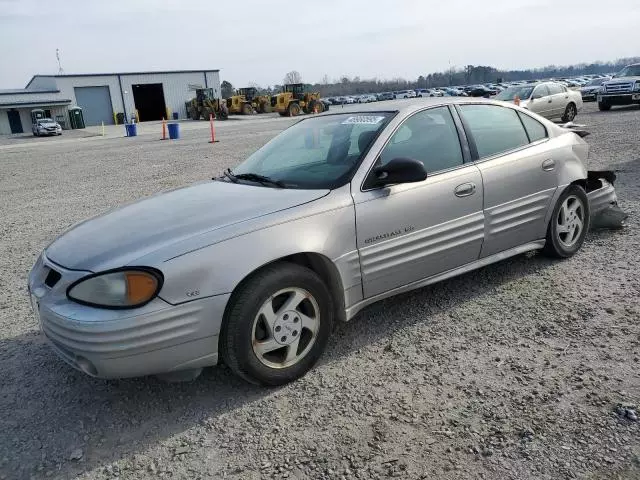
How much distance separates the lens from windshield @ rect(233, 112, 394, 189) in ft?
11.5

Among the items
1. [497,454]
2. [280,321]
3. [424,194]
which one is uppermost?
[424,194]

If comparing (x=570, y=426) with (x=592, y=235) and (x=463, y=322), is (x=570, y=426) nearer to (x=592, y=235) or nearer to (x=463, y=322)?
(x=463, y=322)

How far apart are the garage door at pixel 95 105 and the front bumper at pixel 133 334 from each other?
5547cm

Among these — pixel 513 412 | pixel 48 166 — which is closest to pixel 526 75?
pixel 48 166

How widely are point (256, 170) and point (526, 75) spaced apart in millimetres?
160048

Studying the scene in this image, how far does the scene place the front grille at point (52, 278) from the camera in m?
2.90

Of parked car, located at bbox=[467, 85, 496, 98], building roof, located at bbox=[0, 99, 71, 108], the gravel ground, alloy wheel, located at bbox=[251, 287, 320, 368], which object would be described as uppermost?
building roof, located at bbox=[0, 99, 71, 108]

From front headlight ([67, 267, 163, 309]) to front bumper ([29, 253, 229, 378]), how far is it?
0.13ft

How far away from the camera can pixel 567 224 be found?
4648 millimetres

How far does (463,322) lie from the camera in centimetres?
374

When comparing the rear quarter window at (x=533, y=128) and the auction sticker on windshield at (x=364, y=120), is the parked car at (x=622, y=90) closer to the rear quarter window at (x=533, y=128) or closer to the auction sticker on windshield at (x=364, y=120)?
the rear quarter window at (x=533, y=128)

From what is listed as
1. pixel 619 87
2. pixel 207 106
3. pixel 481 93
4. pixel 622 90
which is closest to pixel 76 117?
pixel 207 106

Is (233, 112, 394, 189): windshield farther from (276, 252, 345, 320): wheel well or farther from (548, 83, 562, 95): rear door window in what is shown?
(548, 83, 562, 95): rear door window

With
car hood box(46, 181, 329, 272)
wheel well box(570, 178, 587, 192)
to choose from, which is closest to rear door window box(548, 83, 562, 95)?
wheel well box(570, 178, 587, 192)
